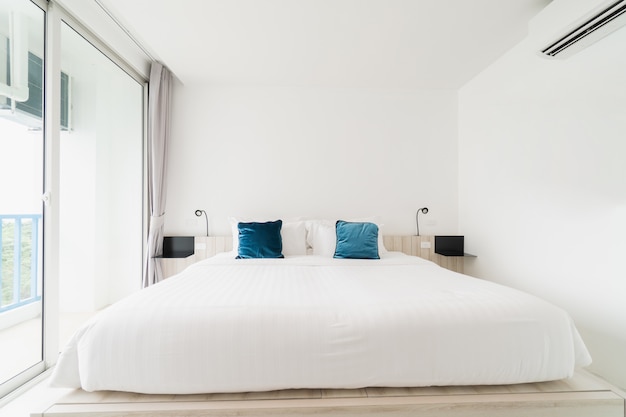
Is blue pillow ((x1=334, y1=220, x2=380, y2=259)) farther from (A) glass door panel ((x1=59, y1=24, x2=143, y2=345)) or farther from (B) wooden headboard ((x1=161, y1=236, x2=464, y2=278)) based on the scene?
(A) glass door panel ((x1=59, y1=24, x2=143, y2=345))

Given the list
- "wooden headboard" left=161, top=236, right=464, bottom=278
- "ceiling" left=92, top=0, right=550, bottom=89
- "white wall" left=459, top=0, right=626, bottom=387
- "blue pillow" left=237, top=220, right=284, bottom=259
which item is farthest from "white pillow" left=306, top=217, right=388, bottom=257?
"ceiling" left=92, top=0, right=550, bottom=89

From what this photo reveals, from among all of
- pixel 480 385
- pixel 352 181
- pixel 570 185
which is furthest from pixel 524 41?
pixel 480 385

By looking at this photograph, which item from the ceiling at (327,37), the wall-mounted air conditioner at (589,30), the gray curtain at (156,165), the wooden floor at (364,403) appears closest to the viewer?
the wooden floor at (364,403)

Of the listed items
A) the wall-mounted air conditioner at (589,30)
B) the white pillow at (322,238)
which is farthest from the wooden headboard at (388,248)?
the wall-mounted air conditioner at (589,30)

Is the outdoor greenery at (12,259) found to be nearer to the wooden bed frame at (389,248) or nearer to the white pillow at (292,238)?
the wooden bed frame at (389,248)

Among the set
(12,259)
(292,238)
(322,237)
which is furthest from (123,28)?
(322,237)

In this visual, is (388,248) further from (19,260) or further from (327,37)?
(19,260)

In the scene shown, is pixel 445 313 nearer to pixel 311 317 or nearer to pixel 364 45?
pixel 311 317

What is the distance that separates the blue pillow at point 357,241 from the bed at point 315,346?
125 centimetres

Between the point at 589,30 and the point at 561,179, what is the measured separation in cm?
90

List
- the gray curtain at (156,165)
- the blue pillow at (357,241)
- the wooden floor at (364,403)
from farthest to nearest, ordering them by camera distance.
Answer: the gray curtain at (156,165), the blue pillow at (357,241), the wooden floor at (364,403)

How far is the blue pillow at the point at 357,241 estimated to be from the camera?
258 centimetres

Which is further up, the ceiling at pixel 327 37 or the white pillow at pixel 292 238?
the ceiling at pixel 327 37

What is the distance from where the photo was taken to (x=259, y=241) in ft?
8.63
